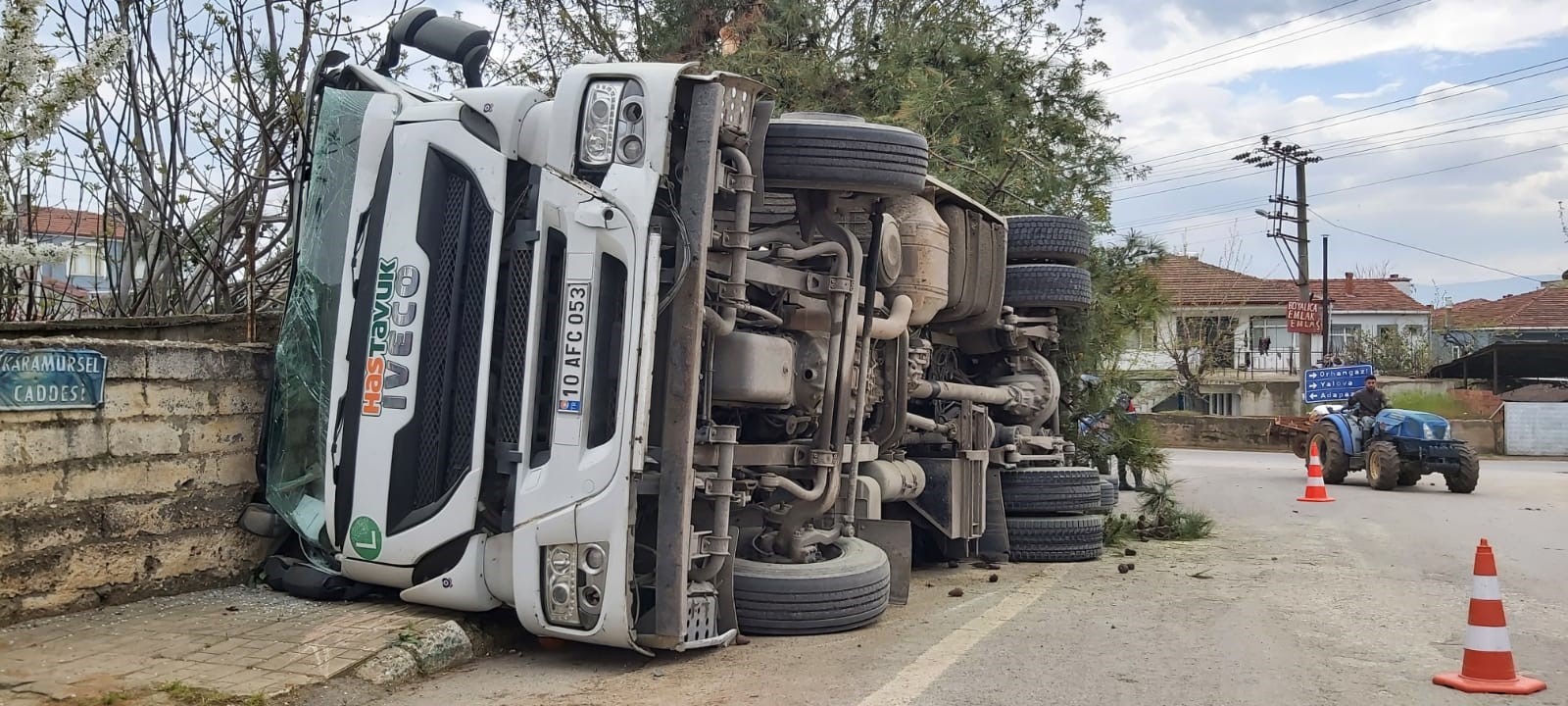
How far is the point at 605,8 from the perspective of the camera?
14.3 m

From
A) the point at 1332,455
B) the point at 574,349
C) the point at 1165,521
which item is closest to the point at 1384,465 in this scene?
the point at 1332,455

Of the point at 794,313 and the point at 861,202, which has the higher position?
the point at 861,202

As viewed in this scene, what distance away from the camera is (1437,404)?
1230 inches

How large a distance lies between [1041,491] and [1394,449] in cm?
955

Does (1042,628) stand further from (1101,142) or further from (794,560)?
(1101,142)

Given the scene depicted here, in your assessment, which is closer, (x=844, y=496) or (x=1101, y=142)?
(x=844, y=496)

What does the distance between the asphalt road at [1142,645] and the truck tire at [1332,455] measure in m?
7.29

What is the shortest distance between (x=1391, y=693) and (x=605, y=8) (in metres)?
11.6

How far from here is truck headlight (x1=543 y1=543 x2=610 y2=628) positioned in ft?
15.6

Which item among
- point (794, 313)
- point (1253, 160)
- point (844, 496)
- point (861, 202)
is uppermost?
point (1253, 160)

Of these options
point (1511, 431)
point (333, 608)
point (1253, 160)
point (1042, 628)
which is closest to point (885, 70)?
point (1042, 628)

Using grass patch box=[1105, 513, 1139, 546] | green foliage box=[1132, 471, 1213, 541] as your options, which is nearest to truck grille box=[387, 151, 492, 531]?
grass patch box=[1105, 513, 1139, 546]

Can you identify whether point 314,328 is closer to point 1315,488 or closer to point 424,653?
point 424,653

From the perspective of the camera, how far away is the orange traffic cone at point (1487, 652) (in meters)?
4.88
